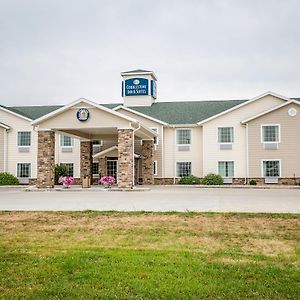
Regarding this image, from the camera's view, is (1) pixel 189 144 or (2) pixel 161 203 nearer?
(2) pixel 161 203

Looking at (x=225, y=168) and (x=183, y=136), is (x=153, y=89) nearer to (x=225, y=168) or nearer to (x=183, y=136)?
(x=183, y=136)

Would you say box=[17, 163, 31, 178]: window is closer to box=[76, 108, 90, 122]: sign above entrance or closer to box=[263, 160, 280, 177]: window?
box=[76, 108, 90, 122]: sign above entrance

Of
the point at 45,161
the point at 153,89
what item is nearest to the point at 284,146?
the point at 153,89

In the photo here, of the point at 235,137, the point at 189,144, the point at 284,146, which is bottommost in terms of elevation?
the point at 284,146

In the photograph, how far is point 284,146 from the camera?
30.6m

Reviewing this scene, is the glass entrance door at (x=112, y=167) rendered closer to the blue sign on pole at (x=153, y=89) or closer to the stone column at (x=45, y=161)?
the blue sign on pole at (x=153, y=89)

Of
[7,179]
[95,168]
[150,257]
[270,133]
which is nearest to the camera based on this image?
[150,257]

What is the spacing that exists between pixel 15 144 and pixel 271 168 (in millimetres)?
19788

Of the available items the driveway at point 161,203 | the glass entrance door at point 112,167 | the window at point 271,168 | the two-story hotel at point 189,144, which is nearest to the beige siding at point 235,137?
the two-story hotel at point 189,144

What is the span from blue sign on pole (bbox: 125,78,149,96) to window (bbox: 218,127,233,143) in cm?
804

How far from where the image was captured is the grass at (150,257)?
509cm

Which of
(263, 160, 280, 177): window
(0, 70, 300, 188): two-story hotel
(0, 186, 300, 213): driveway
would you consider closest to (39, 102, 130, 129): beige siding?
(0, 70, 300, 188): two-story hotel

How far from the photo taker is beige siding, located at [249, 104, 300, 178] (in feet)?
99.9

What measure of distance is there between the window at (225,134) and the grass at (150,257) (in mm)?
21512
